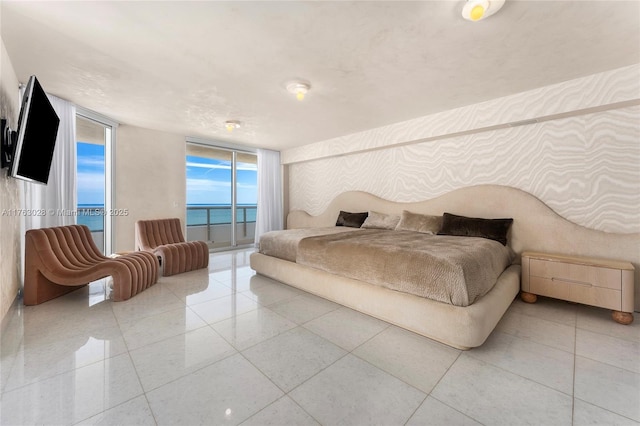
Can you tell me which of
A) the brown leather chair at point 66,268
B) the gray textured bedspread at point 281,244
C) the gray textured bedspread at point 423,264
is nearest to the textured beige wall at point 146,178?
the brown leather chair at point 66,268

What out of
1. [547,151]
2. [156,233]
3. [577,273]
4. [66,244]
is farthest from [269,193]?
[577,273]

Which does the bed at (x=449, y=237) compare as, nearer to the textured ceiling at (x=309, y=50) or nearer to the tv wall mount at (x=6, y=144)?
the textured ceiling at (x=309, y=50)

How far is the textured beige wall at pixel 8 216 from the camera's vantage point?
2.21 metres

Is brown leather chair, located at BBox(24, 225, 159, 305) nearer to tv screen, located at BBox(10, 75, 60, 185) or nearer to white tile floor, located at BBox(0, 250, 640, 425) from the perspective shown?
white tile floor, located at BBox(0, 250, 640, 425)

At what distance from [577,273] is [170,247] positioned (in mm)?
5024

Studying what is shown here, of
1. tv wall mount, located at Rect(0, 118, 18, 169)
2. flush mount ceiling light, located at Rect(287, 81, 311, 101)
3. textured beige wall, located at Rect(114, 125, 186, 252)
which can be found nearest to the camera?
tv wall mount, located at Rect(0, 118, 18, 169)

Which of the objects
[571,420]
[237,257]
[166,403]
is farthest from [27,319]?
[571,420]

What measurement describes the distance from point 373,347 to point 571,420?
3.63ft

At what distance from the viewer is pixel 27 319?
2.34 metres

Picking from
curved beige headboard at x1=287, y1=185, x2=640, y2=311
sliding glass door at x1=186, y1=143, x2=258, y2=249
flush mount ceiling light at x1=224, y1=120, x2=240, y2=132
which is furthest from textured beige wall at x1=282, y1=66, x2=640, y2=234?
sliding glass door at x1=186, y1=143, x2=258, y2=249

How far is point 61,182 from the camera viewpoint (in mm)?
3373

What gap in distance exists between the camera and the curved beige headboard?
265cm

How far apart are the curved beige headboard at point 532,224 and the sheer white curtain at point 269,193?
3.26m

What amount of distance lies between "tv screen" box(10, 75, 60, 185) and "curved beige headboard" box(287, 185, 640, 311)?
460 cm
